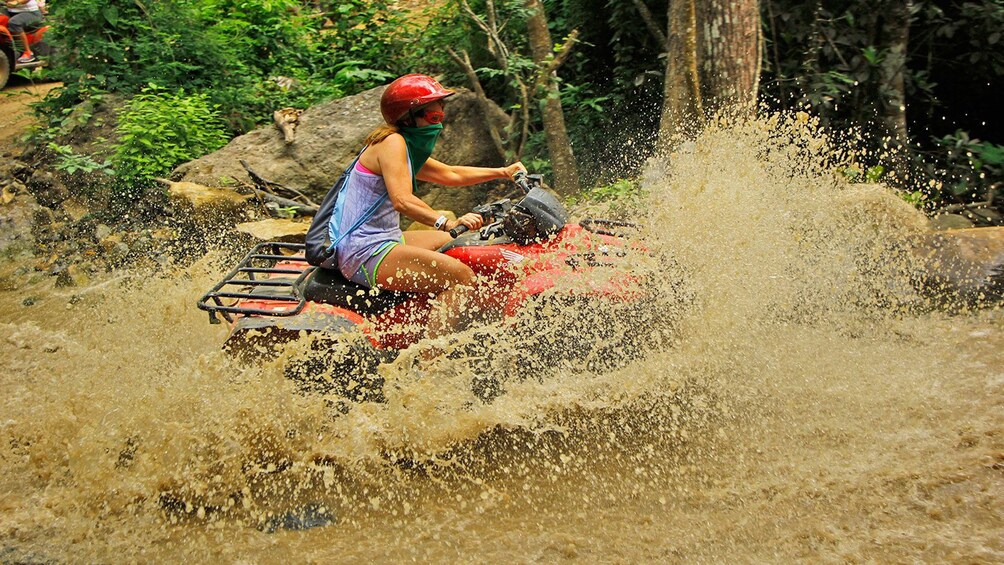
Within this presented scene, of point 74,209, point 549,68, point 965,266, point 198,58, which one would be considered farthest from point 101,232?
point 965,266

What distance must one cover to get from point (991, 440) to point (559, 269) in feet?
7.43

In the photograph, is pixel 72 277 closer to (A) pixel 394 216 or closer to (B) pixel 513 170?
(A) pixel 394 216

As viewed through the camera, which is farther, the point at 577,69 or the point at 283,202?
the point at 577,69

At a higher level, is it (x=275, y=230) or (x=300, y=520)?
(x=275, y=230)

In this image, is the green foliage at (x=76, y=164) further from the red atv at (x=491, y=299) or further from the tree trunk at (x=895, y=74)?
the tree trunk at (x=895, y=74)

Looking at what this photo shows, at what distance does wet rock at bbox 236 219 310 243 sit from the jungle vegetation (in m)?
1.63

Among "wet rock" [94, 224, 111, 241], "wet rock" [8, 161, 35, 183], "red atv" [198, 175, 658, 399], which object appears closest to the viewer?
"red atv" [198, 175, 658, 399]

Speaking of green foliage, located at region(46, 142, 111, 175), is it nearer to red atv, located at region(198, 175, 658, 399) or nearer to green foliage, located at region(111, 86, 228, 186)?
green foliage, located at region(111, 86, 228, 186)

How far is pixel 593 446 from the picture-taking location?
4.23 meters

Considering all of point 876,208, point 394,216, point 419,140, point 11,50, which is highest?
point 11,50

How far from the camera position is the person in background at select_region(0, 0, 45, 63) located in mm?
12164

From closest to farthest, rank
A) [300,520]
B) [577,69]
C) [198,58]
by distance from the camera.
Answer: [300,520], [577,69], [198,58]

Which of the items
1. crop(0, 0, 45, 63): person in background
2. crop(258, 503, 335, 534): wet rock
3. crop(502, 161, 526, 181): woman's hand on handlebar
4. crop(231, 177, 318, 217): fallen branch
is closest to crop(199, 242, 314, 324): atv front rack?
crop(258, 503, 335, 534): wet rock

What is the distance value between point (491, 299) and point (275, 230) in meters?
4.15
